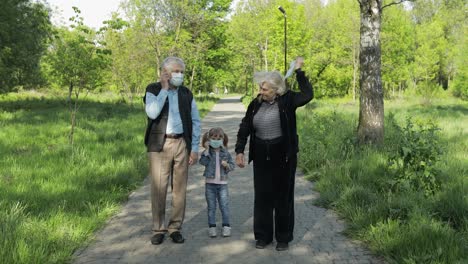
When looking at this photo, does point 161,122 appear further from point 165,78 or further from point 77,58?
point 77,58

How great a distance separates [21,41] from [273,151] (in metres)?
20.1

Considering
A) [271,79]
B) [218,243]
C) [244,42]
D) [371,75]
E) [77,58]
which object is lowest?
[218,243]

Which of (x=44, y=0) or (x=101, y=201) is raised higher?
(x=44, y=0)

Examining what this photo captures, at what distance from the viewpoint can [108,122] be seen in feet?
53.3

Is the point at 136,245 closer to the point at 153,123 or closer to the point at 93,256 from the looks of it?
the point at 93,256

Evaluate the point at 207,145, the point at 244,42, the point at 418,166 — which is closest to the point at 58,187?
the point at 207,145

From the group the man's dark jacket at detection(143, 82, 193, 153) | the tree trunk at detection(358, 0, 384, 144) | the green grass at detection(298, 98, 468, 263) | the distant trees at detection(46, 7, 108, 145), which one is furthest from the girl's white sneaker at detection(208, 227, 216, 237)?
the distant trees at detection(46, 7, 108, 145)

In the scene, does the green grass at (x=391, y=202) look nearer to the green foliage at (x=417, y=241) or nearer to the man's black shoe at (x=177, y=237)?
the green foliage at (x=417, y=241)

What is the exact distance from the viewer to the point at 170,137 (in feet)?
15.0

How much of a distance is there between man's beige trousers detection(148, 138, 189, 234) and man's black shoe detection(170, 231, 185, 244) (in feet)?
0.20

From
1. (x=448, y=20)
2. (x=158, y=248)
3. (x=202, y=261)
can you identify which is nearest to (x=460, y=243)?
(x=202, y=261)

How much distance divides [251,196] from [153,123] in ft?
8.54

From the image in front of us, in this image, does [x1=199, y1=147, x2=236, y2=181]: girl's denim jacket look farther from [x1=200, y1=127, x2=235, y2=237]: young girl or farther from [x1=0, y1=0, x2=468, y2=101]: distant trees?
[x1=0, y1=0, x2=468, y2=101]: distant trees

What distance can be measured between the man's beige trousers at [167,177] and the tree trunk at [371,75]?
5357mm
